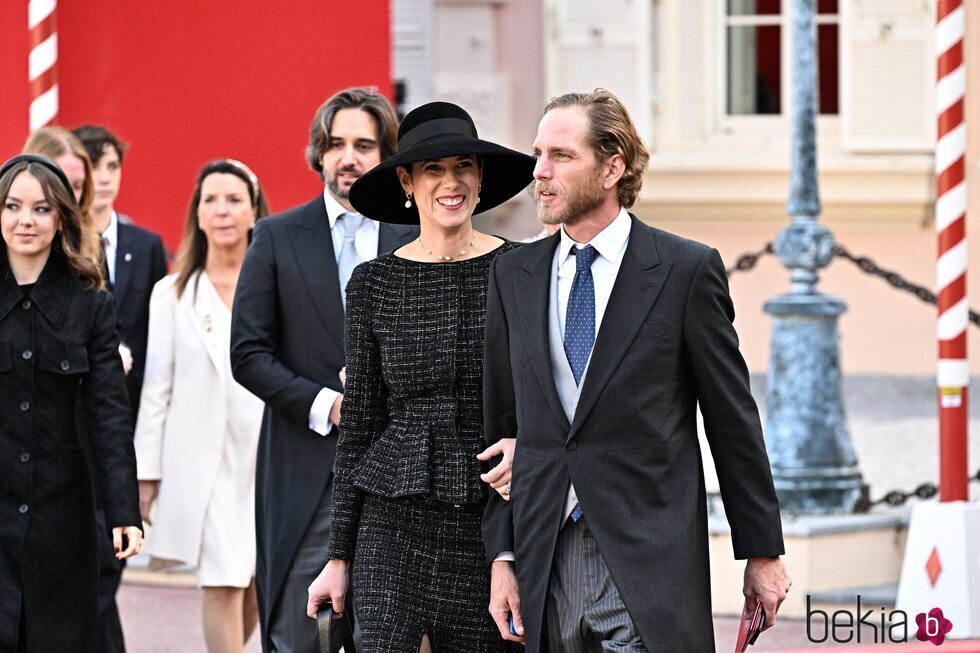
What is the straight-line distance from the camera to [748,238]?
40.8 ft

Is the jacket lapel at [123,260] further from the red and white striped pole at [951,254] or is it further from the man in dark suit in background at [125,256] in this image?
the red and white striped pole at [951,254]

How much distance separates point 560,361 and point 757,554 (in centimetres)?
56

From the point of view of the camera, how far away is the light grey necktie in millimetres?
5156

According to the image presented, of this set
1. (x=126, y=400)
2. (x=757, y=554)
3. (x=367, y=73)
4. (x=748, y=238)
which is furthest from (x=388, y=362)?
(x=748, y=238)

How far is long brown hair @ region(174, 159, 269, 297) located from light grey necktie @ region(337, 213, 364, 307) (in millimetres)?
1309

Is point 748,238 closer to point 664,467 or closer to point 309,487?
point 309,487

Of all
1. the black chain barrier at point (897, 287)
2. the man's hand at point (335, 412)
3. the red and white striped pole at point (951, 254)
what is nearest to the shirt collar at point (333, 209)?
the man's hand at point (335, 412)

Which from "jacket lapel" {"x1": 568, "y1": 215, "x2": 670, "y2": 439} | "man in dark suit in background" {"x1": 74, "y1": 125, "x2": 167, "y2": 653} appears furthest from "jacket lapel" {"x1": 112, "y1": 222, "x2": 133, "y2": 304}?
"jacket lapel" {"x1": 568, "y1": 215, "x2": 670, "y2": 439}

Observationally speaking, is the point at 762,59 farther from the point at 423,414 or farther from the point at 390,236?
the point at 423,414

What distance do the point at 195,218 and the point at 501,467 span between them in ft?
9.29

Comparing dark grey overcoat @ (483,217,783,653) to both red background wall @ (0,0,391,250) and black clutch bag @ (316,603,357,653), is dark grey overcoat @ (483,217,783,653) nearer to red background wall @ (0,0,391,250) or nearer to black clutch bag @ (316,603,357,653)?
black clutch bag @ (316,603,357,653)

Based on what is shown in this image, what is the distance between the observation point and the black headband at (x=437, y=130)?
4324 millimetres

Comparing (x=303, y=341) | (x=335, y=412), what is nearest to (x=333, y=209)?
(x=303, y=341)

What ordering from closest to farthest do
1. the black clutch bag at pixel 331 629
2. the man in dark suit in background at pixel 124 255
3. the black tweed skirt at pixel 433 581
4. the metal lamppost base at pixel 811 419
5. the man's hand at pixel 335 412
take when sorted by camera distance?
the black tweed skirt at pixel 433 581 < the black clutch bag at pixel 331 629 < the man's hand at pixel 335 412 < the man in dark suit in background at pixel 124 255 < the metal lamppost base at pixel 811 419
